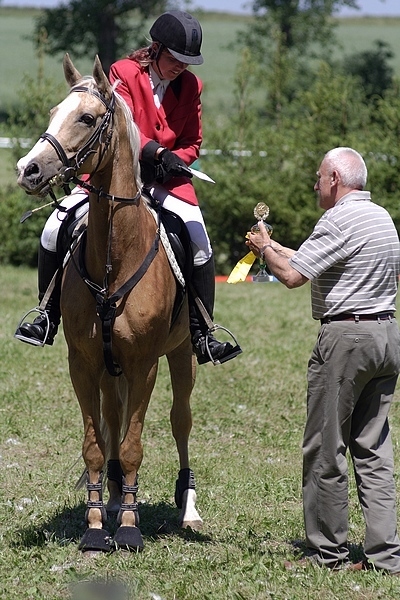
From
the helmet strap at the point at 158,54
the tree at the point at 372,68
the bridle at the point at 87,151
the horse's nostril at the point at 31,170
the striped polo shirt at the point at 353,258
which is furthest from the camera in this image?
the tree at the point at 372,68

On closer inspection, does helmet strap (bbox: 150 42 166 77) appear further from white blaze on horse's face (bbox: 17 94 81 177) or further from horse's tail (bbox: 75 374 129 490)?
horse's tail (bbox: 75 374 129 490)

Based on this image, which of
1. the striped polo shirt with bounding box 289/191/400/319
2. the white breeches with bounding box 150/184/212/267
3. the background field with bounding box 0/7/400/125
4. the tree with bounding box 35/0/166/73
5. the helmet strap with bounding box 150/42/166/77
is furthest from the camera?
the background field with bounding box 0/7/400/125

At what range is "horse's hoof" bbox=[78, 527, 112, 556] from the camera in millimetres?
5617

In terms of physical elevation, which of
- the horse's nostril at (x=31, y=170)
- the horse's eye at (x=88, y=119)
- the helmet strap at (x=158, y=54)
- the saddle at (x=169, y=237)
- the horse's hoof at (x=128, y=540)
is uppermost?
the helmet strap at (x=158, y=54)

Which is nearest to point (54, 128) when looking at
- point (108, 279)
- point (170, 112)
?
point (108, 279)

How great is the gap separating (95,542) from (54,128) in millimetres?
2383

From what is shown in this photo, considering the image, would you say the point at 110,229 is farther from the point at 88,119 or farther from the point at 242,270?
the point at 242,270

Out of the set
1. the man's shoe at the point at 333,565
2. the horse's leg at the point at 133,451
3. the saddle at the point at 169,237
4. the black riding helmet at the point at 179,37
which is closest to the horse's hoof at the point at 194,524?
the horse's leg at the point at 133,451

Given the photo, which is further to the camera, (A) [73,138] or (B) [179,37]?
(B) [179,37]

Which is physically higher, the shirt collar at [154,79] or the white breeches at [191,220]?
the shirt collar at [154,79]

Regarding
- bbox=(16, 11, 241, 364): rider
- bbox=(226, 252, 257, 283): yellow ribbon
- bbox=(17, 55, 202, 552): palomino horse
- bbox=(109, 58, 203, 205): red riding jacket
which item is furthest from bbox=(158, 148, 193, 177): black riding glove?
bbox=(226, 252, 257, 283): yellow ribbon

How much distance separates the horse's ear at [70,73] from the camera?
17.5ft

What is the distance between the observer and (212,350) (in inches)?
246

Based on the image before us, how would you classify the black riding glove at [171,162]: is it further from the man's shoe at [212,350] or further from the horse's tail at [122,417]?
the horse's tail at [122,417]
